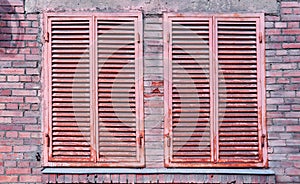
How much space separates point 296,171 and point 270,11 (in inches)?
60.3

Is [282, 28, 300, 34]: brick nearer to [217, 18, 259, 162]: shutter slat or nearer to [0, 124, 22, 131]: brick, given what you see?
[217, 18, 259, 162]: shutter slat

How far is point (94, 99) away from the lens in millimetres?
3455

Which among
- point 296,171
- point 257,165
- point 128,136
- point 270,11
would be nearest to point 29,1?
point 128,136

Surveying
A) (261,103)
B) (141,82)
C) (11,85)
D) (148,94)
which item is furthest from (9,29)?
(261,103)

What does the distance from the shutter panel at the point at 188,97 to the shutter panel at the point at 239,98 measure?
0.42ft

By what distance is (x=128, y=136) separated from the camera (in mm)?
3467

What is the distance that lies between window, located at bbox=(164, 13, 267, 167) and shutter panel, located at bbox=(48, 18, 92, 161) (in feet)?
2.47

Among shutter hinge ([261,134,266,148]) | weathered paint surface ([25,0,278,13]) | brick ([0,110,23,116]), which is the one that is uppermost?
weathered paint surface ([25,0,278,13])

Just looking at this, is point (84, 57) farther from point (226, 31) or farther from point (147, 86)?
point (226, 31)

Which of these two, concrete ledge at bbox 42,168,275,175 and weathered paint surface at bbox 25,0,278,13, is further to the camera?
weathered paint surface at bbox 25,0,278,13

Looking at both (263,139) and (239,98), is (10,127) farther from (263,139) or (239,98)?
(263,139)

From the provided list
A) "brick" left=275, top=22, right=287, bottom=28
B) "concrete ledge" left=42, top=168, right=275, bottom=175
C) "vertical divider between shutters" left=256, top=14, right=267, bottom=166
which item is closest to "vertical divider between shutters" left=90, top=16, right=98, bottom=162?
"concrete ledge" left=42, top=168, right=275, bottom=175

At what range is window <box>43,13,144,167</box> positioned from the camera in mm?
3459

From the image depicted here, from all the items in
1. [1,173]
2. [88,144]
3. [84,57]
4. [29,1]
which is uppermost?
[29,1]
